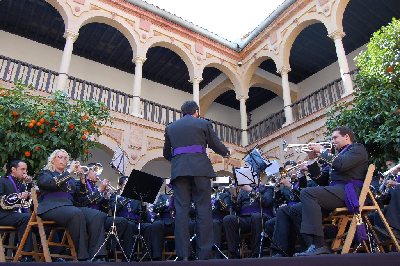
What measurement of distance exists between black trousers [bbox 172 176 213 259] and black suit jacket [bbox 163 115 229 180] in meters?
0.10

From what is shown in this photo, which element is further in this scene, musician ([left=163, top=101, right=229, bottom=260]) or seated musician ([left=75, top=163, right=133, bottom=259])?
seated musician ([left=75, top=163, right=133, bottom=259])

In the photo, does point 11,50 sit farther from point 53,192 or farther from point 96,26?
point 53,192

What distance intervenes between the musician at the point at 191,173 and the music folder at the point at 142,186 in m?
1.13

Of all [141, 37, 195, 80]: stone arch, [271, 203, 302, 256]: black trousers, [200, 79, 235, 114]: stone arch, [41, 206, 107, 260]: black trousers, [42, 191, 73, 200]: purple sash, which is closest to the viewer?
[41, 206, 107, 260]: black trousers

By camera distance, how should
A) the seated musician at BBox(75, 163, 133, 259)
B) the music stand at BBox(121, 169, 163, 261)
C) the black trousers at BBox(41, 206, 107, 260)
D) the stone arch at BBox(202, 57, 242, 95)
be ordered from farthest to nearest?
the stone arch at BBox(202, 57, 242, 95)
the seated musician at BBox(75, 163, 133, 259)
the music stand at BBox(121, 169, 163, 261)
the black trousers at BBox(41, 206, 107, 260)

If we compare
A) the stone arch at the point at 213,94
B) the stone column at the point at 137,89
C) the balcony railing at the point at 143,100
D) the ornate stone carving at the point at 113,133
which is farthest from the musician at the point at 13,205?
the stone arch at the point at 213,94

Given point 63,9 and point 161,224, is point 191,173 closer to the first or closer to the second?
point 161,224

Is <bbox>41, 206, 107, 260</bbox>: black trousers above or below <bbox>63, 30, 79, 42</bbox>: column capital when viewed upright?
below

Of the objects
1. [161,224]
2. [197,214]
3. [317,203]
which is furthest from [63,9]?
[317,203]

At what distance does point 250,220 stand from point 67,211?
121 inches

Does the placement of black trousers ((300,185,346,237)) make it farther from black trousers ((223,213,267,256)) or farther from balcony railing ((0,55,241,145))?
balcony railing ((0,55,241,145))

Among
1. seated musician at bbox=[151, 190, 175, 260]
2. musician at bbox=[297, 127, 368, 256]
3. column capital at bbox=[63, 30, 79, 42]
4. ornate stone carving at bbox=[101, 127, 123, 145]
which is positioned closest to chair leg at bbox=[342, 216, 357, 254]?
Answer: musician at bbox=[297, 127, 368, 256]

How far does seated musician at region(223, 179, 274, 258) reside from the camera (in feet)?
18.5

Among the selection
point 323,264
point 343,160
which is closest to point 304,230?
point 343,160
